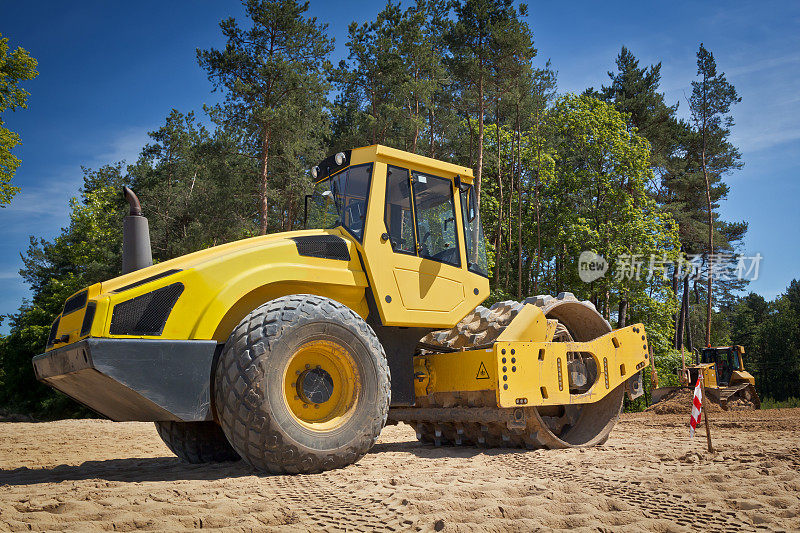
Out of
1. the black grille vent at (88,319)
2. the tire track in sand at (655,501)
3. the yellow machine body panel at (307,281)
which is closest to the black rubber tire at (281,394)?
the yellow machine body panel at (307,281)

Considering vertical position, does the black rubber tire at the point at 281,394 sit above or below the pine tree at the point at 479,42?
below

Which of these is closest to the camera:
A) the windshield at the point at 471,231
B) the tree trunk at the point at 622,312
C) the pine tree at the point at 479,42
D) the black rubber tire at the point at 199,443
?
the black rubber tire at the point at 199,443

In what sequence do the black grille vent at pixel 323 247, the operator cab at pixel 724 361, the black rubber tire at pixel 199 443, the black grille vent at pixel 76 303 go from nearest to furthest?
the black grille vent at pixel 76 303 < the black grille vent at pixel 323 247 < the black rubber tire at pixel 199 443 < the operator cab at pixel 724 361

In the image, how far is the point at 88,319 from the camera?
4.81 metres

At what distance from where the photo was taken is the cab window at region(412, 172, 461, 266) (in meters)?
6.63

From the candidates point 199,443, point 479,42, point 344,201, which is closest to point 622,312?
point 479,42

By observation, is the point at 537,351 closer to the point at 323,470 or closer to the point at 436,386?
the point at 436,386

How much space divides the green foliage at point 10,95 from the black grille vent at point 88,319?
69.4ft

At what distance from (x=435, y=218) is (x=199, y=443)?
133 inches

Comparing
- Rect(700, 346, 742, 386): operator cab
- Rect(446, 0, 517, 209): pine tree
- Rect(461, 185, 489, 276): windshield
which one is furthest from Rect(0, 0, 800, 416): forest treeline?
Rect(461, 185, 489, 276): windshield

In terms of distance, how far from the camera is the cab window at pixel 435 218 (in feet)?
21.7

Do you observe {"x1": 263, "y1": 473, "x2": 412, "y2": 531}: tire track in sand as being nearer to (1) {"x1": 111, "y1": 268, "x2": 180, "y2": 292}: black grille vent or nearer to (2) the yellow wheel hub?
(2) the yellow wheel hub

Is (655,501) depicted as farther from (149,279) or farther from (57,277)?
(57,277)

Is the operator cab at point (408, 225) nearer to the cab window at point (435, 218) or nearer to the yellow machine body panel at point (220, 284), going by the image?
the cab window at point (435, 218)
